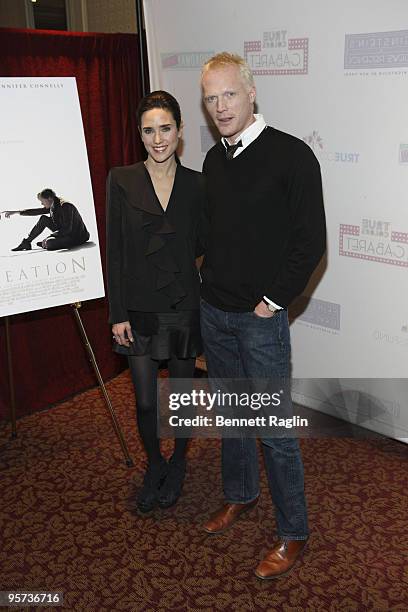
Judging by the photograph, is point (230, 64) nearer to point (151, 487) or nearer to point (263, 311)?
point (263, 311)

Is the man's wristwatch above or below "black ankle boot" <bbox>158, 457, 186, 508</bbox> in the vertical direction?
above

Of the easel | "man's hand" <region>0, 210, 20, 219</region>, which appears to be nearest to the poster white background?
"man's hand" <region>0, 210, 20, 219</region>

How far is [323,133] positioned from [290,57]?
1.20ft

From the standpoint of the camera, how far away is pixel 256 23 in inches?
124

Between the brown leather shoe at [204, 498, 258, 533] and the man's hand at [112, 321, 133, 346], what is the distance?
74cm

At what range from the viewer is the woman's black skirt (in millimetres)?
2513

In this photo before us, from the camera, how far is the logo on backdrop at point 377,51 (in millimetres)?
2689

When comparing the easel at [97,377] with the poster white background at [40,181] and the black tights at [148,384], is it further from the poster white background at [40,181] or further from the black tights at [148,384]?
the black tights at [148,384]

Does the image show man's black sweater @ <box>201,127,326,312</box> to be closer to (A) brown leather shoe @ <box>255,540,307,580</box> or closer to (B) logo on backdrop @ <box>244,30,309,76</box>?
(A) brown leather shoe @ <box>255,540,307,580</box>

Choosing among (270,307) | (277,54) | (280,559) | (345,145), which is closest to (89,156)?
(277,54)

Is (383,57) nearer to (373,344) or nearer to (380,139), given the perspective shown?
(380,139)

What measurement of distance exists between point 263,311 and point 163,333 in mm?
480

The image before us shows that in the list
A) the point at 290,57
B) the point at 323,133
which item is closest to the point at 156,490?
the point at 323,133

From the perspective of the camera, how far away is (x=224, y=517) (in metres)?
2.64
